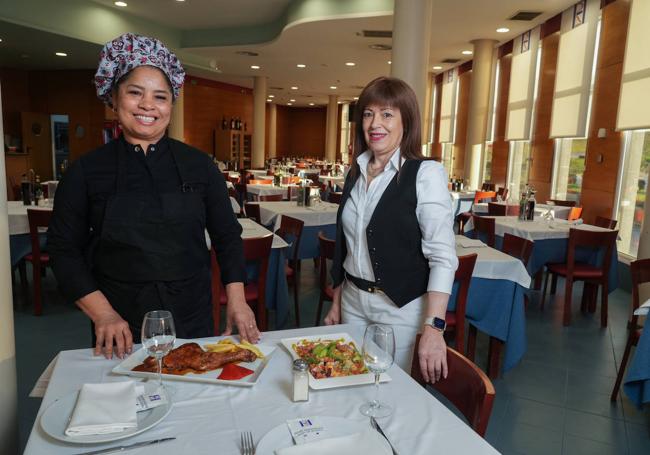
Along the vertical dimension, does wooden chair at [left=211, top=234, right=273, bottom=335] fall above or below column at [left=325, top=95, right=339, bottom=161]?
below

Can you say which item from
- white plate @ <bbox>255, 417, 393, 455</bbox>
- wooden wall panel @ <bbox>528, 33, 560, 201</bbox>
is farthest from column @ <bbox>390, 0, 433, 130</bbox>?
white plate @ <bbox>255, 417, 393, 455</bbox>

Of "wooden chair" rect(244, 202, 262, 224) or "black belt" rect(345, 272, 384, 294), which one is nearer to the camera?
"black belt" rect(345, 272, 384, 294)

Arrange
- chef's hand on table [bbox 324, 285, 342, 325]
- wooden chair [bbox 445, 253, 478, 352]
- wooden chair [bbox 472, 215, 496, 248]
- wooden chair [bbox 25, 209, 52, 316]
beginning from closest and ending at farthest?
chef's hand on table [bbox 324, 285, 342, 325] → wooden chair [bbox 445, 253, 478, 352] → wooden chair [bbox 25, 209, 52, 316] → wooden chair [bbox 472, 215, 496, 248]

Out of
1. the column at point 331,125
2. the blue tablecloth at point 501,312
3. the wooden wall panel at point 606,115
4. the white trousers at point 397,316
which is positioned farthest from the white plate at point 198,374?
the column at point 331,125

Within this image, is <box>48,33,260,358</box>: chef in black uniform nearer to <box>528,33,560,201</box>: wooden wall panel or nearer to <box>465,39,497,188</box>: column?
<box>528,33,560,201</box>: wooden wall panel

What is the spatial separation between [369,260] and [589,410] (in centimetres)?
210

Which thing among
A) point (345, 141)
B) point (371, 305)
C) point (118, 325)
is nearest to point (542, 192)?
point (371, 305)

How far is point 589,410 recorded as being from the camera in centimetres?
303

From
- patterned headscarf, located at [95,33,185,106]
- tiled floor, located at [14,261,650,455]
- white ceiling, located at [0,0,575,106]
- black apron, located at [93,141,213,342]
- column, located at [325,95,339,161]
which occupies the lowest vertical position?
tiled floor, located at [14,261,650,455]

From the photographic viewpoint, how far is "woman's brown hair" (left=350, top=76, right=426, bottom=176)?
1805 millimetres

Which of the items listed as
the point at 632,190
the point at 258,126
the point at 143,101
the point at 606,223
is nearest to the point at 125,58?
the point at 143,101

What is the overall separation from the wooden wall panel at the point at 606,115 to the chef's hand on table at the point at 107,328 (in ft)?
23.6

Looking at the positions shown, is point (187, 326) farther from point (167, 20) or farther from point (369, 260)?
point (167, 20)

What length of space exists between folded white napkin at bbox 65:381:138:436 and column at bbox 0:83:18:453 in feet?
1.41
